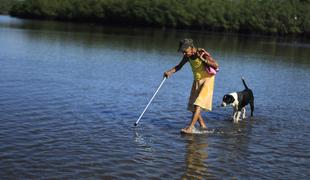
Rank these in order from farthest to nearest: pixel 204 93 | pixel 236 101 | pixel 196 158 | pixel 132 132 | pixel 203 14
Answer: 1. pixel 203 14
2. pixel 236 101
3. pixel 204 93
4. pixel 132 132
5. pixel 196 158

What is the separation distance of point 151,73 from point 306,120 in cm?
1221

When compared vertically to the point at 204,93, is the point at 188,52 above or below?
above

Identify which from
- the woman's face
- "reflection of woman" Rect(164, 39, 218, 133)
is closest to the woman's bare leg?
"reflection of woman" Rect(164, 39, 218, 133)

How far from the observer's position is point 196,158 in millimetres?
10617

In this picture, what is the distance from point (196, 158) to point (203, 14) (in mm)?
126229

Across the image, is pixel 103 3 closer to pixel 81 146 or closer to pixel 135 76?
pixel 135 76

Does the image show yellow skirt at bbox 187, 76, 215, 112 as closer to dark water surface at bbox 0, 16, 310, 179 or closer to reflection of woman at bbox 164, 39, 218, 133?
reflection of woman at bbox 164, 39, 218, 133

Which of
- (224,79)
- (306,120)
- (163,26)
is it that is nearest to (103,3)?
(163,26)

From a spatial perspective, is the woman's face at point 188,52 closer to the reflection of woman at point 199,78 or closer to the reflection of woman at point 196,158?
the reflection of woman at point 199,78

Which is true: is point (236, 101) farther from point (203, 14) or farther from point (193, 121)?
point (203, 14)

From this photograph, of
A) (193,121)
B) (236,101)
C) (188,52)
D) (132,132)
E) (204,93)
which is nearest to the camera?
(188,52)

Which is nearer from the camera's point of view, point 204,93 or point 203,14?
point 204,93

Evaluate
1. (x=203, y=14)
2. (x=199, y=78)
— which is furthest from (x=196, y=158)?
(x=203, y=14)

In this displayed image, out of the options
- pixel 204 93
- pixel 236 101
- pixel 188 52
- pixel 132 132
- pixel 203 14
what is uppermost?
pixel 203 14
